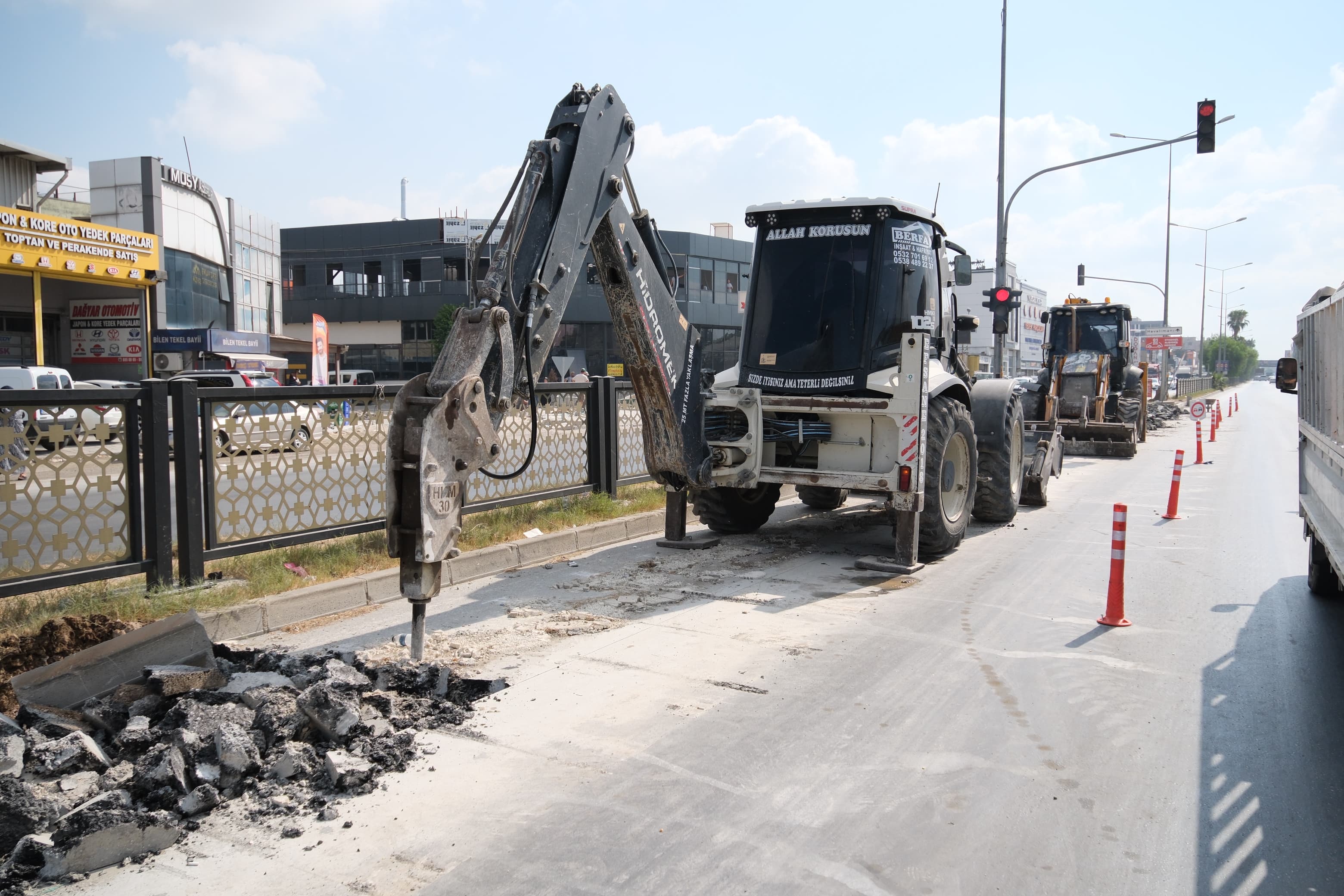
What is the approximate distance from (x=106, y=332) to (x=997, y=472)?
30.2 m

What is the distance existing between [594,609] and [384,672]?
7.22 feet

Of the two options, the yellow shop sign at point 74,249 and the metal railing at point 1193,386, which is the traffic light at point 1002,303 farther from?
the metal railing at point 1193,386

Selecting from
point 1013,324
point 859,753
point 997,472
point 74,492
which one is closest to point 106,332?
point 74,492

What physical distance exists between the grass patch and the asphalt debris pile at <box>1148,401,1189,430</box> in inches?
1055

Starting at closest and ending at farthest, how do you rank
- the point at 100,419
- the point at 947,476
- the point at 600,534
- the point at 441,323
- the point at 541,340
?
the point at 541,340
the point at 100,419
the point at 947,476
the point at 600,534
the point at 441,323

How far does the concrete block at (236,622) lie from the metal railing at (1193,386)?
5972 cm

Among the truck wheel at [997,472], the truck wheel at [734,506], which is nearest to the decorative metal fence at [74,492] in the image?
the truck wheel at [734,506]

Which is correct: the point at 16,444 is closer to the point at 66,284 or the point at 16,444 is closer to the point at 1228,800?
the point at 1228,800

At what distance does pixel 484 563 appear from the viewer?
860 cm

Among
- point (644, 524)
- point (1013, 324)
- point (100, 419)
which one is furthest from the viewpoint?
point (1013, 324)

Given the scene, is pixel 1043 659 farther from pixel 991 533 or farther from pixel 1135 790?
pixel 991 533

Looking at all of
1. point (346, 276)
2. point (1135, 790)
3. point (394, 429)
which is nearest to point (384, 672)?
point (394, 429)

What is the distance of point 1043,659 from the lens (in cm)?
616

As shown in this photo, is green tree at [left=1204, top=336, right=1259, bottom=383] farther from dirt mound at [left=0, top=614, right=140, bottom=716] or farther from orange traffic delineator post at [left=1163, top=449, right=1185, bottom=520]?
dirt mound at [left=0, top=614, right=140, bottom=716]
